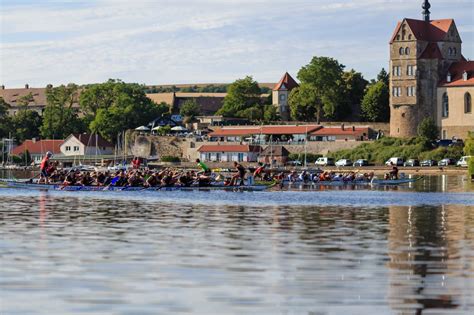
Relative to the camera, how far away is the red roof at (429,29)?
131550 mm

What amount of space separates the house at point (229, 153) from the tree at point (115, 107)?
68.3ft

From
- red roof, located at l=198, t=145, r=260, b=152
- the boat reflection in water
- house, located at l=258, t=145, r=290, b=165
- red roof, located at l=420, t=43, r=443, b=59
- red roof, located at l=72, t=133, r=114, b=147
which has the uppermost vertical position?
red roof, located at l=420, t=43, r=443, b=59

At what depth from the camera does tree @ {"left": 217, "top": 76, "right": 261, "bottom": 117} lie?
16625 cm

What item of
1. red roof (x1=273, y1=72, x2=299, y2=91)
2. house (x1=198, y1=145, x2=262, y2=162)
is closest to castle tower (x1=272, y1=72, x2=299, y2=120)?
red roof (x1=273, y1=72, x2=299, y2=91)

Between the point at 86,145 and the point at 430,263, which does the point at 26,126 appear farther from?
the point at 430,263

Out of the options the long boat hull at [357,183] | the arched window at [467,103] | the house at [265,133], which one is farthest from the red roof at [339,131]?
the long boat hull at [357,183]

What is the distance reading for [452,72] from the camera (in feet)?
437

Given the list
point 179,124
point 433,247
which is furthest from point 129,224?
point 179,124

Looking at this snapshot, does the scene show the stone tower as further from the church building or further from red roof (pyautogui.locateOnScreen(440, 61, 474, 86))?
red roof (pyautogui.locateOnScreen(440, 61, 474, 86))

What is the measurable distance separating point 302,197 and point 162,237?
2892 centimetres

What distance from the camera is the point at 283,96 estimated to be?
541 ft

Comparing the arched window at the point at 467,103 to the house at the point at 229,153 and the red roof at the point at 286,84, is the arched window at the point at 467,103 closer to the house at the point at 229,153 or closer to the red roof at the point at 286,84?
the house at the point at 229,153

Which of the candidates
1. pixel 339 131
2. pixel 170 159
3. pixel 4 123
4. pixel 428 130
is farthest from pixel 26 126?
pixel 428 130

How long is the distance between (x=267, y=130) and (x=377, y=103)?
1349 cm
